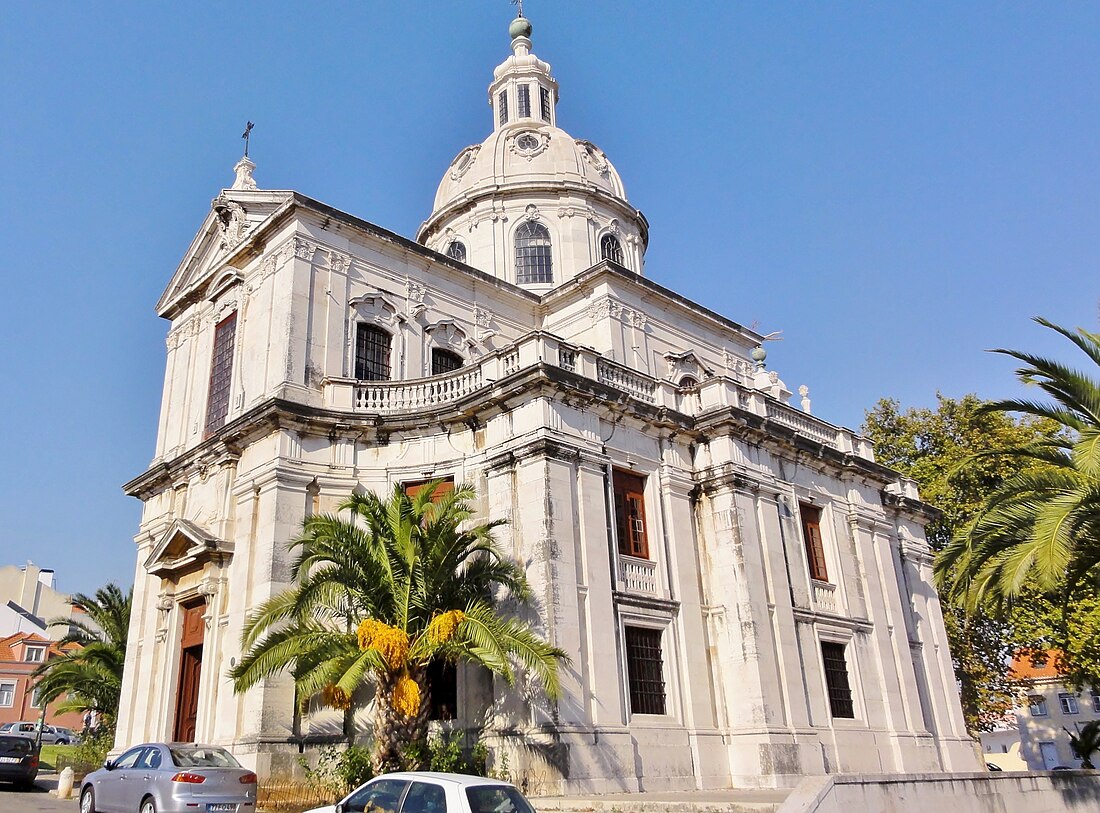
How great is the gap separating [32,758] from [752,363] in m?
24.4

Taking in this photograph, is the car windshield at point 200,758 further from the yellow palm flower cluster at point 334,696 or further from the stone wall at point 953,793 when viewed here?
the stone wall at point 953,793

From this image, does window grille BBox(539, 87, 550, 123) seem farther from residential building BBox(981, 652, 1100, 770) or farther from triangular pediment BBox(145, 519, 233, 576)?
residential building BBox(981, 652, 1100, 770)

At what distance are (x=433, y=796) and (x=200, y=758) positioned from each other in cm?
562

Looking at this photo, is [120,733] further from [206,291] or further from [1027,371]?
[1027,371]

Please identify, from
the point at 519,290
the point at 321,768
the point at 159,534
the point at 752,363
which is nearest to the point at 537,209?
the point at 519,290

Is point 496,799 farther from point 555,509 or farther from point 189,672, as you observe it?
point 189,672

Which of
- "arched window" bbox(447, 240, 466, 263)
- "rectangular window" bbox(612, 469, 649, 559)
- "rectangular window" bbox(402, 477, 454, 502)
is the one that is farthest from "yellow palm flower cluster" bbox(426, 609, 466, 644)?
"arched window" bbox(447, 240, 466, 263)

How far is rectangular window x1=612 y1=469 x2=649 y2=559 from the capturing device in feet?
66.8

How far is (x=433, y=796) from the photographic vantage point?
29.9 ft

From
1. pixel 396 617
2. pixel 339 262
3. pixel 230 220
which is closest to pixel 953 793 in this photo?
pixel 396 617

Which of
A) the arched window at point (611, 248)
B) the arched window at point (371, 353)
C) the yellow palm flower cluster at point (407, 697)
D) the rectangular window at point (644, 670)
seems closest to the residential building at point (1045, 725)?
the arched window at point (611, 248)

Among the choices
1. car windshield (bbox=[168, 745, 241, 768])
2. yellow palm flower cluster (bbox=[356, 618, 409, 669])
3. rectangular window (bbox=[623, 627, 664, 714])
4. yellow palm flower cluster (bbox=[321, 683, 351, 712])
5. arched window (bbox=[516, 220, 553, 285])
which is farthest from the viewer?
arched window (bbox=[516, 220, 553, 285])

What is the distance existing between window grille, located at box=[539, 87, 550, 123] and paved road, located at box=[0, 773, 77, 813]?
29254 millimetres

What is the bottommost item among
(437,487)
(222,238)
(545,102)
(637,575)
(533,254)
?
(637,575)
